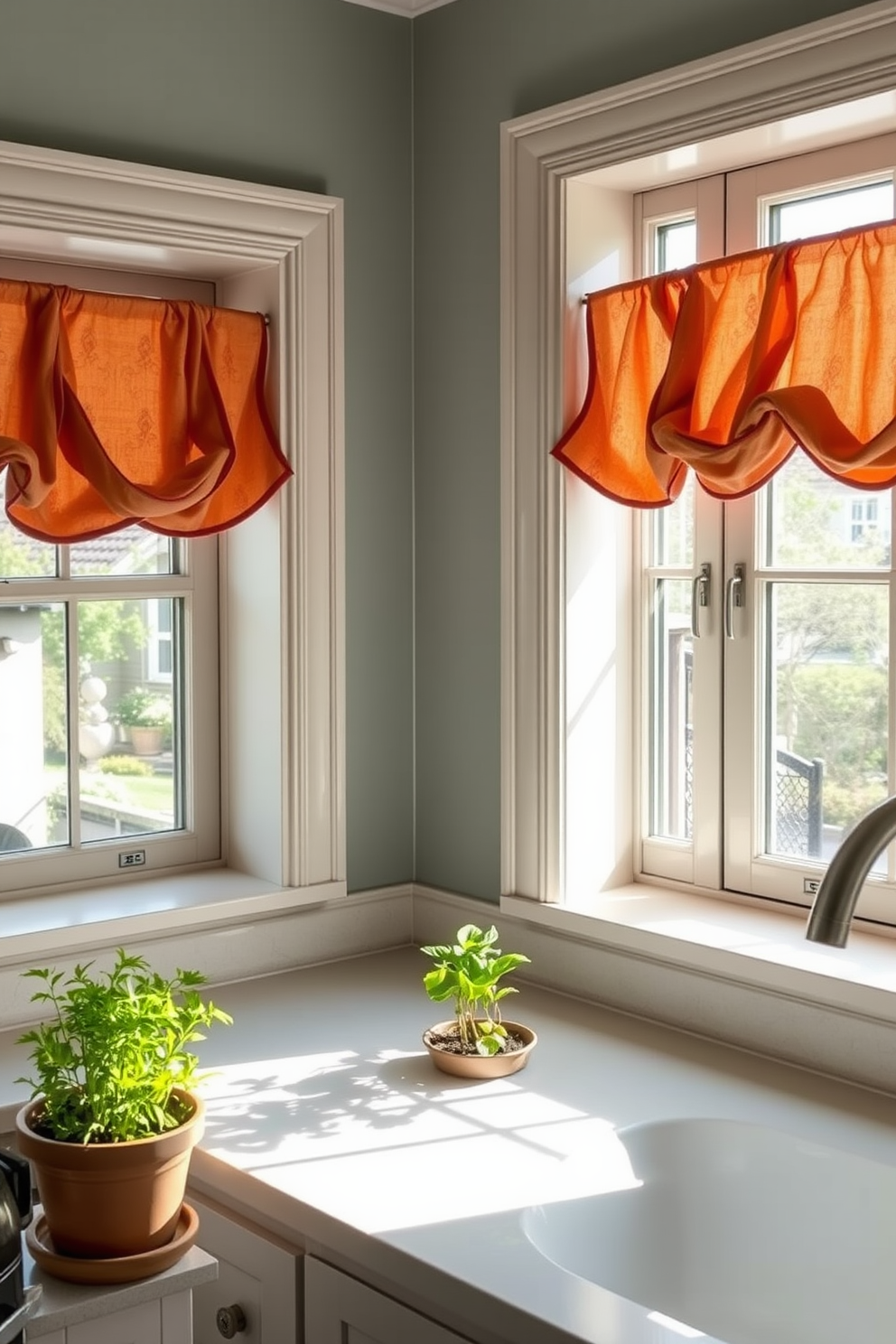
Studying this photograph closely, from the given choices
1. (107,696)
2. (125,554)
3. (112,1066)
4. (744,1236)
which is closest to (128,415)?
(125,554)

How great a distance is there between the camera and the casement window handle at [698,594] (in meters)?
2.52

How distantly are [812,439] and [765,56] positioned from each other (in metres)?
0.56

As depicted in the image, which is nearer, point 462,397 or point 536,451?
point 536,451

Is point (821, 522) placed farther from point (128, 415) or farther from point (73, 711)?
point (73, 711)

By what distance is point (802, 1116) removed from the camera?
198cm

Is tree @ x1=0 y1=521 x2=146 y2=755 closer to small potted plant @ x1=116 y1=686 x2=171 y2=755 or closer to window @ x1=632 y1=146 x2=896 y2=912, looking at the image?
small potted plant @ x1=116 y1=686 x2=171 y2=755

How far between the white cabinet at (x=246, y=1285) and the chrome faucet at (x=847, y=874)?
3.61ft

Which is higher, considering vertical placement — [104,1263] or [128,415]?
[128,415]

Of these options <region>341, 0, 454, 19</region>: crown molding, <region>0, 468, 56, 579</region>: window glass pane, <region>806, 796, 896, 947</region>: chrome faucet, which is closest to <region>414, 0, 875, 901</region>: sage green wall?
<region>341, 0, 454, 19</region>: crown molding

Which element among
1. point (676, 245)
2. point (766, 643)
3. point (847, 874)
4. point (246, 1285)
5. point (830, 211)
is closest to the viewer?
point (847, 874)

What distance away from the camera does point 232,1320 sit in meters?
1.91

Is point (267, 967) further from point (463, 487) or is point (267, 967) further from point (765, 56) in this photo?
point (765, 56)

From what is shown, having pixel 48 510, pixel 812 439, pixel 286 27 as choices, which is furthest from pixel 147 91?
pixel 812 439

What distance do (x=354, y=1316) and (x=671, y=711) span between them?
4.11ft
